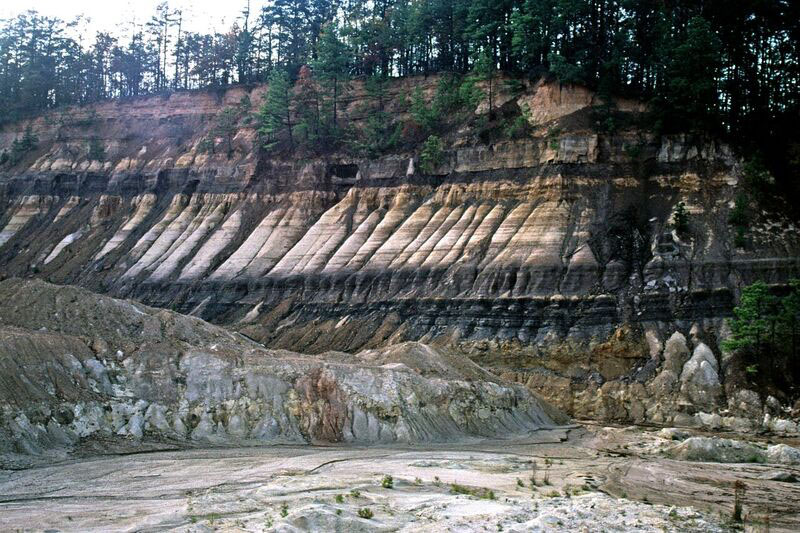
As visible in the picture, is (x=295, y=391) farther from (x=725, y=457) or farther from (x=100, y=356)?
(x=725, y=457)

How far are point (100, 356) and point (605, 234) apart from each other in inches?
1270

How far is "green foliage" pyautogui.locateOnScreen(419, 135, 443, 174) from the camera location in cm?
6844

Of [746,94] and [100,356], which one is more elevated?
[746,94]

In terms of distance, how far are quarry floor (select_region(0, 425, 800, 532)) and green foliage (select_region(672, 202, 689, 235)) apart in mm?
20484

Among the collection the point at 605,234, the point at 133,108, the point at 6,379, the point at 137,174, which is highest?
the point at 133,108

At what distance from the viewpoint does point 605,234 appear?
5766cm

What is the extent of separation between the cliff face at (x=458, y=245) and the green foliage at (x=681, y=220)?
399 millimetres

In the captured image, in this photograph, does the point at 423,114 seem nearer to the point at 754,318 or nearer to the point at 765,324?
the point at 754,318

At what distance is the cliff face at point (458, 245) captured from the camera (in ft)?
172

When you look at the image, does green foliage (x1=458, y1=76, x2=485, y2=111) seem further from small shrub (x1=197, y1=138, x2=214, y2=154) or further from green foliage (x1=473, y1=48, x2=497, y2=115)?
small shrub (x1=197, y1=138, x2=214, y2=154)

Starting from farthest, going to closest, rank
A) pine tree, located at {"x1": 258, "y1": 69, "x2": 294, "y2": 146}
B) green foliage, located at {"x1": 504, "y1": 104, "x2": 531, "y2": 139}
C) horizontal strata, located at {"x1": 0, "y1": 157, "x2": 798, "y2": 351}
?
pine tree, located at {"x1": 258, "y1": 69, "x2": 294, "y2": 146} < green foliage, located at {"x1": 504, "y1": 104, "x2": 531, "y2": 139} < horizontal strata, located at {"x1": 0, "y1": 157, "x2": 798, "y2": 351}

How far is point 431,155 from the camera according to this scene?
68688mm

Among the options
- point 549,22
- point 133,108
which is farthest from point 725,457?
point 133,108

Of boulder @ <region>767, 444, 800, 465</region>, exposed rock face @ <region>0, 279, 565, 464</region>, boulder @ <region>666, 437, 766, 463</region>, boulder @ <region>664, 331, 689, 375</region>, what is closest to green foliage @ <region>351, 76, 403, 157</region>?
boulder @ <region>664, 331, 689, 375</region>
